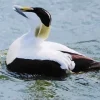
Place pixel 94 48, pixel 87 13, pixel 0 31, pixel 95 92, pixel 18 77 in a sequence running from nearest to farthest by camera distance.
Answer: pixel 95 92, pixel 18 77, pixel 94 48, pixel 0 31, pixel 87 13

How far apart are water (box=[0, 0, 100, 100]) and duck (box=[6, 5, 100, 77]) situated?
14 centimetres

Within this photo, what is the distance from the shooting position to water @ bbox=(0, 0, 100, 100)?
7352 mm

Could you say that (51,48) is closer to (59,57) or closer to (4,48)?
(59,57)

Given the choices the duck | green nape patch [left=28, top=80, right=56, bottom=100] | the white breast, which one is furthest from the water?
the white breast

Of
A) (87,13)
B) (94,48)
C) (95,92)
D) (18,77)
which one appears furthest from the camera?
(87,13)

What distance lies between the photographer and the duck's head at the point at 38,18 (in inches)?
317

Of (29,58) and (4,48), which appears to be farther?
(4,48)

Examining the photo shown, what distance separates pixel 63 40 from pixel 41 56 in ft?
7.22

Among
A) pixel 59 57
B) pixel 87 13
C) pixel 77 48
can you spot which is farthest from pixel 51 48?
pixel 87 13

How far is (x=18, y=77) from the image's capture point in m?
7.87

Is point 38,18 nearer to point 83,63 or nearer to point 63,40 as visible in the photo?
point 83,63

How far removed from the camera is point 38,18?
8.11 meters

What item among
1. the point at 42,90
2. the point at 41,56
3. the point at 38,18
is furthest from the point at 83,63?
the point at 38,18

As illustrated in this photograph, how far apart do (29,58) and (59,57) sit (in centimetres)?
41
